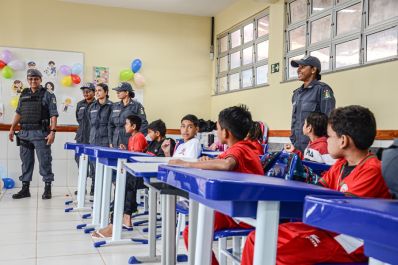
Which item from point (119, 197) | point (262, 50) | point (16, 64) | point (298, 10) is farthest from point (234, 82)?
point (119, 197)

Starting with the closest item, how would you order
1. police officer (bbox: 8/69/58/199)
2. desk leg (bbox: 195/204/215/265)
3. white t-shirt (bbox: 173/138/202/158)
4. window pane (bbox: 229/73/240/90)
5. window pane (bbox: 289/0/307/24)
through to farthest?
1. desk leg (bbox: 195/204/215/265)
2. white t-shirt (bbox: 173/138/202/158)
3. window pane (bbox: 289/0/307/24)
4. police officer (bbox: 8/69/58/199)
5. window pane (bbox: 229/73/240/90)

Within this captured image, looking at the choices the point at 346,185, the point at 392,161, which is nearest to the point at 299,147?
the point at 346,185

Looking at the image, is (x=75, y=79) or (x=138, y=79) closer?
(x=75, y=79)

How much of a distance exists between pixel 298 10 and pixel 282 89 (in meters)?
1.03

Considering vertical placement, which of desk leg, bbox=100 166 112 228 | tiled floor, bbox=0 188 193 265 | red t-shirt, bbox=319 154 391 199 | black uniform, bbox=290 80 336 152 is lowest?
tiled floor, bbox=0 188 193 265

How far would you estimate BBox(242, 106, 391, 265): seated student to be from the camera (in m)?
1.29

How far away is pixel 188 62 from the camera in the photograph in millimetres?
7754

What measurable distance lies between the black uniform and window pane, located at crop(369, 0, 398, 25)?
3.34 ft

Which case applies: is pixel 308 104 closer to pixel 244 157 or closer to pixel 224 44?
pixel 244 157

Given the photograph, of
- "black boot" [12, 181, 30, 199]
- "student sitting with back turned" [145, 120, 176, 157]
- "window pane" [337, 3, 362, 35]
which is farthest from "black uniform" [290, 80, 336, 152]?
"black boot" [12, 181, 30, 199]

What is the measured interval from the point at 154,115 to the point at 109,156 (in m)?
4.29

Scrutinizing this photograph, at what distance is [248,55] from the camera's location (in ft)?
22.0

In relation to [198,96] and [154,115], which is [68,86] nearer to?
[154,115]

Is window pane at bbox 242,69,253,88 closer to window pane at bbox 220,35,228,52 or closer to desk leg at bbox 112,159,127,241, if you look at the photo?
window pane at bbox 220,35,228,52
